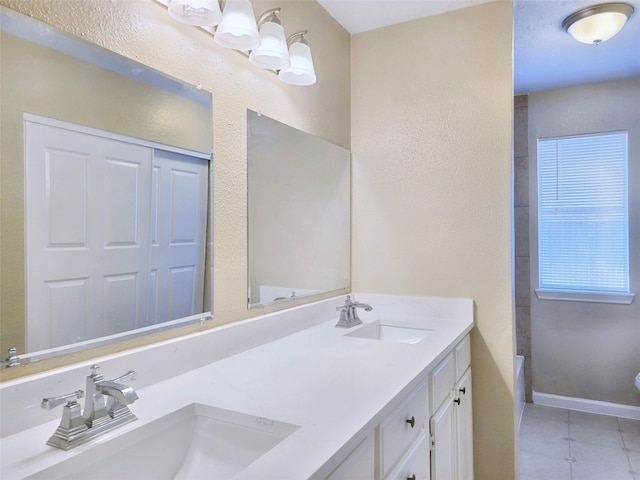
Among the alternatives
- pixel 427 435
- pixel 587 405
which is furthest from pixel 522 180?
pixel 427 435

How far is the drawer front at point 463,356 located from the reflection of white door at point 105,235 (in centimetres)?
108

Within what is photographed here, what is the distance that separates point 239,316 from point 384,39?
163 centimetres

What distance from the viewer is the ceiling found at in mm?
2031

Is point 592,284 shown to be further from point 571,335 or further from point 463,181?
point 463,181

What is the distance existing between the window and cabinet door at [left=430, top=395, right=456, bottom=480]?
6.48 ft

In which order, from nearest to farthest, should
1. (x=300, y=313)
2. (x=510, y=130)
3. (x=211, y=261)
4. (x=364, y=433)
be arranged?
(x=364, y=433)
(x=211, y=261)
(x=300, y=313)
(x=510, y=130)

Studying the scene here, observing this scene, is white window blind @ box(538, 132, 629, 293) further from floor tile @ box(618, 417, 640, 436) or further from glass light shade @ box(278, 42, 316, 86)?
glass light shade @ box(278, 42, 316, 86)

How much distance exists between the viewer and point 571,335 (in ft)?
10.2

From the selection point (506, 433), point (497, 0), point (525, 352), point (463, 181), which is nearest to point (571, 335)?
point (525, 352)

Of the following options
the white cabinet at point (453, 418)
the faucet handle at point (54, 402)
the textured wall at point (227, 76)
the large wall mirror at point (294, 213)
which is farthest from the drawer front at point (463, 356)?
the faucet handle at point (54, 402)

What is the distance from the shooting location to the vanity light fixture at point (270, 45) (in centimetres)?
148

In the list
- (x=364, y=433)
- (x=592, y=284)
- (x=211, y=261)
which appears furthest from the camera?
(x=592, y=284)

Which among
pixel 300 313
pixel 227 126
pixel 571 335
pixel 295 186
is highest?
pixel 227 126

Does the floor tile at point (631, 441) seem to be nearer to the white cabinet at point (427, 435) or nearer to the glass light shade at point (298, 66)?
the white cabinet at point (427, 435)
